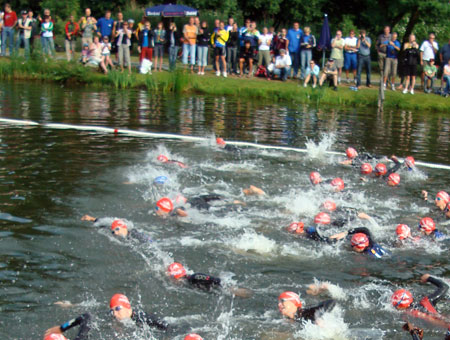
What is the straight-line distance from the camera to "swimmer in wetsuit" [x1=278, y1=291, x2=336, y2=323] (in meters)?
8.52

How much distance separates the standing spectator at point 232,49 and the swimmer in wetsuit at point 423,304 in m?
20.2

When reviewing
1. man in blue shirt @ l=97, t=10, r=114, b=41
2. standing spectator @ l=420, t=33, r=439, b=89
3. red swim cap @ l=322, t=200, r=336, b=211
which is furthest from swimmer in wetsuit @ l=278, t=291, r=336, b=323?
man in blue shirt @ l=97, t=10, r=114, b=41

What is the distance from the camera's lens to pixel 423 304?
29.8 feet

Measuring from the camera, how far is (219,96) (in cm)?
2764

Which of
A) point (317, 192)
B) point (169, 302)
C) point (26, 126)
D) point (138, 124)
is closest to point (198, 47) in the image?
point (138, 124)

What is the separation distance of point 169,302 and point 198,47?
20292 millimetres

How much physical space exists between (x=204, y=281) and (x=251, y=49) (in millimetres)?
20081

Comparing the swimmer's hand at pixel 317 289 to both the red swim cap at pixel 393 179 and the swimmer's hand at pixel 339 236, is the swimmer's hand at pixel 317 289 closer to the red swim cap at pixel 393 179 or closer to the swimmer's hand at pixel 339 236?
the swimmer's hand at pixel 339 236

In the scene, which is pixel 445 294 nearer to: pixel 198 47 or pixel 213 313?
pixel 213 313

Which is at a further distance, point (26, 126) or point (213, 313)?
point (26, 126)

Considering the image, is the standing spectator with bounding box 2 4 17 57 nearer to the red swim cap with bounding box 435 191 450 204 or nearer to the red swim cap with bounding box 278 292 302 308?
the red swim cap with bounding box 435 191 450 204

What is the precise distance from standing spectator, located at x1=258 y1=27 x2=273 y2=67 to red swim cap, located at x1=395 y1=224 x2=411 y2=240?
1749 cm

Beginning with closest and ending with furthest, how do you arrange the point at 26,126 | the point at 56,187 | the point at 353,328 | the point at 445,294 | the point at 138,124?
the point at 353,328
the point at 445,294
the point at 56,187
the point at 26,126
the point at 138,124

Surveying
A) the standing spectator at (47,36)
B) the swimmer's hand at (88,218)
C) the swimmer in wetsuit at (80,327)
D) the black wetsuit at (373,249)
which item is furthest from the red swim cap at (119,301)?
the standing spectator at (47,36)
